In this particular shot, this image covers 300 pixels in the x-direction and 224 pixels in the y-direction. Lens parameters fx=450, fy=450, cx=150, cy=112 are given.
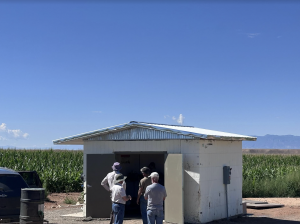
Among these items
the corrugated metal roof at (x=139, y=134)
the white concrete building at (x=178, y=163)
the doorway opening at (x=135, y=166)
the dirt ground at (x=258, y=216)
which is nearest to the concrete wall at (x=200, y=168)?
the white concrete building at (x=178, y=163)

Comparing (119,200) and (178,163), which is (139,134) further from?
(119,200)

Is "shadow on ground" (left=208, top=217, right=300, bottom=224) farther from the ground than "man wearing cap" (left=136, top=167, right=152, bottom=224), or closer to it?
closer to it

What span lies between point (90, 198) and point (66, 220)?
1.03 meters

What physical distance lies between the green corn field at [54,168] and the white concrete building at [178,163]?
9.96 metres

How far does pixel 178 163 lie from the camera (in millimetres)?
13039

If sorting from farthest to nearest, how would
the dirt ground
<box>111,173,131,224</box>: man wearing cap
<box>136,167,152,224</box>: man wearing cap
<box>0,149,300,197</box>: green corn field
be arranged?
<box>0,149,300,197</box>: green corn field → the dirt ground → <box>136,167,152,224</box>: man wearing cap → <box>111,173,131,224</box>: man wearing cap

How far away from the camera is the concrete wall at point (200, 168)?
1311cm

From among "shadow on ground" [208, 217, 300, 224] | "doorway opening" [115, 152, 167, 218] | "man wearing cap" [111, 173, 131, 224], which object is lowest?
"shadow on ground" [208, 217, 300, 224]

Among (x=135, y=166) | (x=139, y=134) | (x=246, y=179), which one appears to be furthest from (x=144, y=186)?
(x=246, y=179)

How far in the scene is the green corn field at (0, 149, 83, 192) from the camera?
81.0ft

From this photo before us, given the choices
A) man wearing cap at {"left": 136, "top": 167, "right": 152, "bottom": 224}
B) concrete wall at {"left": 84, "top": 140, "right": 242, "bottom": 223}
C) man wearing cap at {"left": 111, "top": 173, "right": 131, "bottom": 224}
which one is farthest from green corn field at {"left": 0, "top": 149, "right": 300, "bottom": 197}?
man wearing cap at {"left": 111, "top": 173, "right": 131, "bottom": 224}

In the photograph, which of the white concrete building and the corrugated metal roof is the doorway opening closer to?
the white concrete building

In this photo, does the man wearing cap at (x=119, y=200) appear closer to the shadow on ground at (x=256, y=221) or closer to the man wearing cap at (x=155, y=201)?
the man wearing cap at (x=155, y=201)

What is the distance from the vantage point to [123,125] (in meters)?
14.0
